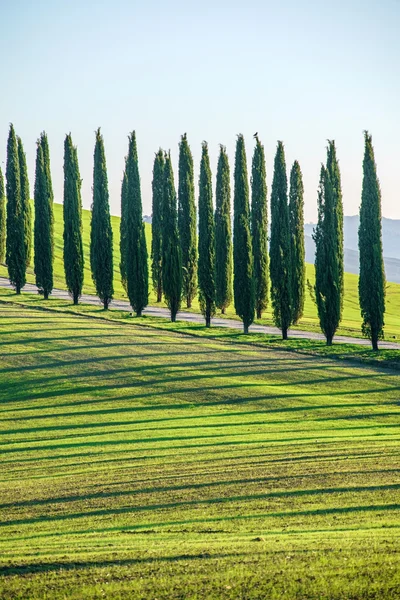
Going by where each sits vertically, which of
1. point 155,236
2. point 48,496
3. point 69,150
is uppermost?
point 69,150

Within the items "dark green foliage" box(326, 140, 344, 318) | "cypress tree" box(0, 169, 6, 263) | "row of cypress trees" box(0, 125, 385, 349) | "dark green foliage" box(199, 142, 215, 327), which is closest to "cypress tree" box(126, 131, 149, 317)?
"row of cypress trees" box(0, 125, 385, 349)

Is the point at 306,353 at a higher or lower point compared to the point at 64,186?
lower

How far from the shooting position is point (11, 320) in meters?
53.8

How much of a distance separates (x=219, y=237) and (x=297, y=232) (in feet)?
20.7

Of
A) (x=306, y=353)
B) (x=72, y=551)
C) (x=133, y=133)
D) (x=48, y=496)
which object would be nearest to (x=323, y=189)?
(x=306, y=353)

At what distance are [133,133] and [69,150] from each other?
6.12m

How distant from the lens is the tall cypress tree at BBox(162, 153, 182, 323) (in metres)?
57.9

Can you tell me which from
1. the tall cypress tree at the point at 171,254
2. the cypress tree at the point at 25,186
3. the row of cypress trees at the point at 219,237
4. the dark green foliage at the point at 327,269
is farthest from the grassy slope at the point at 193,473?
the cypress tree at the point at 25,186

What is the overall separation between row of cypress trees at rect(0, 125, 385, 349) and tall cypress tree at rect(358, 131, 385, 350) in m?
0.06

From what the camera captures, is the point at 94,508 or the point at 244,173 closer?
the point at 94,508

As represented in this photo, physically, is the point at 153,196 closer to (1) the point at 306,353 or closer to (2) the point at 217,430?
(1) the point at 306,353

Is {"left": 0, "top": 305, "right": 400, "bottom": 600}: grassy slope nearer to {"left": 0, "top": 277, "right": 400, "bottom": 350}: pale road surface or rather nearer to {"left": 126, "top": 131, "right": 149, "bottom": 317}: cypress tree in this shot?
{"left": 0, "top": 277, "right": 400, "bottom": 350}: pale road surface

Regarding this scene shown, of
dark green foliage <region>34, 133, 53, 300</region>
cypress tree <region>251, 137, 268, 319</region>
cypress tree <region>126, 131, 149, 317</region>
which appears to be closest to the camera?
cypress tree <region>126, 131, 149, 317</region>

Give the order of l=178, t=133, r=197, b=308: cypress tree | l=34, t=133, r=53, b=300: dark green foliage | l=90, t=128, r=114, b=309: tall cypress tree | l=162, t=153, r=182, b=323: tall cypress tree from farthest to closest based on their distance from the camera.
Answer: l=178, t=133, r=197, b=308: cypress tree → l=34, t=133, r=53, b=300: dark green foliage → l=90, t=128, r=114, b=309: tall cypress tree → l=162, t=153, r=182, b=323: tall cypress tree
